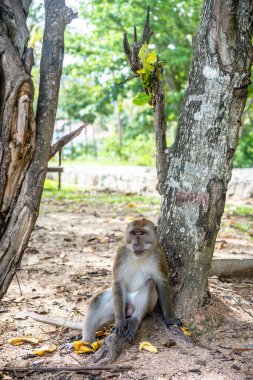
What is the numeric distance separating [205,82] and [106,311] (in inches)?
84.2

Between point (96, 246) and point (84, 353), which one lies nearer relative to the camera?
point (84, 353)

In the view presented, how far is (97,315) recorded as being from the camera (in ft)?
14.5

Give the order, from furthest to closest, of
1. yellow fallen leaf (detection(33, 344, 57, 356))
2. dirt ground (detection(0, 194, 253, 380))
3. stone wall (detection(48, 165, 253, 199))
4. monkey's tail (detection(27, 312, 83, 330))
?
1. stone wall (detection(48, 165, 253, 199))
2. monkey's tail (detection(27, 312, 83, 330))
3. yellow fallen leaf (detection(33, 344, 57, 356))
4. dirt ground (detection(0, 194, 253, 380))

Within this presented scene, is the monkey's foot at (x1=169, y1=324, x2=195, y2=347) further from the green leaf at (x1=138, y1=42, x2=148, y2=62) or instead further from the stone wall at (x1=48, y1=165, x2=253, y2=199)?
the stone wall at (x1=48, y1=165, x2=253, y2=199)

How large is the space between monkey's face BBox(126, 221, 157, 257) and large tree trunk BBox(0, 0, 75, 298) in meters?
1.04

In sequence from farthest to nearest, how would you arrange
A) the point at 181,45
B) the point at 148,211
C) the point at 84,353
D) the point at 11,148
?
1. the point at 181,45
2. the point at 148,211
3. the point at 84,353
4. the point at 11,148

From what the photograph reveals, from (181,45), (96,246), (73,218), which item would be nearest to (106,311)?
(96,246)

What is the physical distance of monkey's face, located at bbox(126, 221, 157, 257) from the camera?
167 inches

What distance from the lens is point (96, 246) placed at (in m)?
7.62

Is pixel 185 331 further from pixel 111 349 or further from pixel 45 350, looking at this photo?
pixel 45 350

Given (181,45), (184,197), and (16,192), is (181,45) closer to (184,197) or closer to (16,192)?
(184,197)

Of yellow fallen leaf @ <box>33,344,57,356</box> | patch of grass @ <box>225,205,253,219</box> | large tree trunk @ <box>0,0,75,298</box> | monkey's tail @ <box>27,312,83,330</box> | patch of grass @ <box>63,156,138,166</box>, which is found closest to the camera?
large tree trunk @ <box>0,0,75,298</box>

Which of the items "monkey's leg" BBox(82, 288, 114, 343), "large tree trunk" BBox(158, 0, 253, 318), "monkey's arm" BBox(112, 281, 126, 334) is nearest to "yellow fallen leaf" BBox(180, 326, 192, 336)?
"large tree trunk" BBox(158, 0, 253, 318)

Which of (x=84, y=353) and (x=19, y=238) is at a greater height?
(x=19, y=238)
